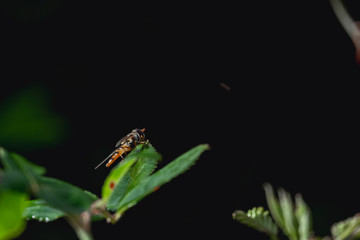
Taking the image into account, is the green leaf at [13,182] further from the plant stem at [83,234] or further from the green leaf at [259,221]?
the green leaf at [259,221]

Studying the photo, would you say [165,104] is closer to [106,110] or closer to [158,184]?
[106,110]

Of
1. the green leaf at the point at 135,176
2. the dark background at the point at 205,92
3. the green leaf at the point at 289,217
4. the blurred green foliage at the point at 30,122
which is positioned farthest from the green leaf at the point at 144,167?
the dark background at the point at 205,92

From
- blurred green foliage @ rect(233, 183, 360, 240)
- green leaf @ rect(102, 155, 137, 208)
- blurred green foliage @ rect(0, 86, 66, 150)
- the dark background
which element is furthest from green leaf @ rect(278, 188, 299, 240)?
the dark background

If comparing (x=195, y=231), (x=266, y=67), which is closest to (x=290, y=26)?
(x=266, y=67)

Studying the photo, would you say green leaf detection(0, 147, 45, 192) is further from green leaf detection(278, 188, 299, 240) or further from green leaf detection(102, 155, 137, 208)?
green leaf detection(278, 188, 299, 240)

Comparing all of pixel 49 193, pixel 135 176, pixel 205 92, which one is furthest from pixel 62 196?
pixel 205 92

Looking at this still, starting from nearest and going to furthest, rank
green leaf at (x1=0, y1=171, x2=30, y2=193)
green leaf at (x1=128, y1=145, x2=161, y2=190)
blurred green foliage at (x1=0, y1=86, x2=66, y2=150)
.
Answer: green leaf at (x1=0, y1=171, x2=30, y2=193) < green leaf at (x1=128, y1=145, x2=161, y2=190) < blurred green foliage at (x1=0, y1=86, x2=66, y2=150)
